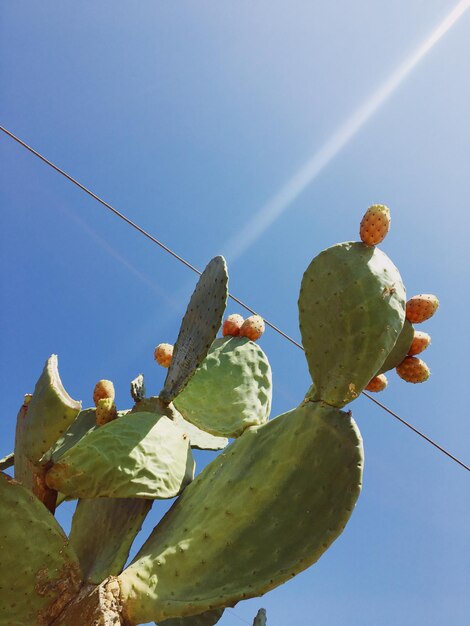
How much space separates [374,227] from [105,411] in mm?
990

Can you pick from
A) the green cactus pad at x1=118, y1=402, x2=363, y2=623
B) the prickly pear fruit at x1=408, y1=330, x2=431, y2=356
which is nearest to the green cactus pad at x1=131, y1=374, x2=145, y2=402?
the green cactus pad at x1=118, y1=402, x2=363, y2=623

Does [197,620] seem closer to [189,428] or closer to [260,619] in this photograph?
[189,428]

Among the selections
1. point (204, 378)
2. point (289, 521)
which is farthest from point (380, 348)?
point (204, 378)

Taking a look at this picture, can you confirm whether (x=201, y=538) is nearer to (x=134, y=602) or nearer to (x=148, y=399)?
(x=134, y=602)

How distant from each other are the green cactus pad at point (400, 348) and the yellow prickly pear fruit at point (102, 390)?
0.86 metres

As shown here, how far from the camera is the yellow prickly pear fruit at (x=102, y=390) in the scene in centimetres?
179

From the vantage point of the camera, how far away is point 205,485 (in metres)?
1.43

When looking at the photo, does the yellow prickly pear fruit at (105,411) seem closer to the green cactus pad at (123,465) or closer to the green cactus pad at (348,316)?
the green cactus pad at (123,465)

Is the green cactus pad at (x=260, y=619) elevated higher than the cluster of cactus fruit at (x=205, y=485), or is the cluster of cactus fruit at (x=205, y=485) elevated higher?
the cluster of cactus fruit at (x=205, y=485)

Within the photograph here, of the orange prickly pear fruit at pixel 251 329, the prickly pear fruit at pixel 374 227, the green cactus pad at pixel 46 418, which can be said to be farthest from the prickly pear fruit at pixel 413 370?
the green cactus pad at pixel 46 418

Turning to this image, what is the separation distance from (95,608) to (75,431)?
817 mm

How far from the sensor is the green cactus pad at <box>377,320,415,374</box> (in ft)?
5.51

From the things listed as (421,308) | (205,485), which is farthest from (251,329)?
(205,485)

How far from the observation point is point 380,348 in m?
1.37
